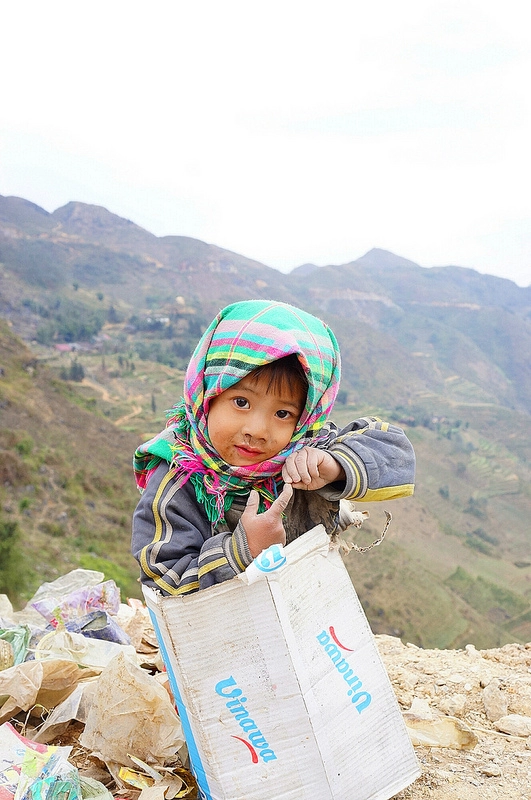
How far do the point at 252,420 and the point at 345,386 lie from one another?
80.5m

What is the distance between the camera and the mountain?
1028 inches

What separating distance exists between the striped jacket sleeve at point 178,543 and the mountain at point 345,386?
51.9ft

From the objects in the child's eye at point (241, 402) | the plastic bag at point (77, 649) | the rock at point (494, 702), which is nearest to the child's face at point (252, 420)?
the child's eye at point (241, 402)

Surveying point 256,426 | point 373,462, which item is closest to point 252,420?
point 256,426

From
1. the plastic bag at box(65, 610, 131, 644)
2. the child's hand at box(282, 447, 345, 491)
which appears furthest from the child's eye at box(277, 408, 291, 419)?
the plastic bag at box(65, 610, 131, 644)

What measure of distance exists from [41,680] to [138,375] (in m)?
55.4

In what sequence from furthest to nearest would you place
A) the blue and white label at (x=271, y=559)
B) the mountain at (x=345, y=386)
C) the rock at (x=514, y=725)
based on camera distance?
the mountain at (x=345, y=386)
the rock at (x=514, y=725)
the blue and white label at (x=271, y=559)

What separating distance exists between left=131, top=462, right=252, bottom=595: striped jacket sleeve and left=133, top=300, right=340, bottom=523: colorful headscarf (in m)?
0.04

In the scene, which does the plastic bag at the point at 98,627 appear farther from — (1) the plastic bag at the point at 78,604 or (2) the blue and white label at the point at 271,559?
(2) the blue and white label at the point at 271,559

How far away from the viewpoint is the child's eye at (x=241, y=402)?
1614 millimetres

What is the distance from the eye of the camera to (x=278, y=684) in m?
1.46

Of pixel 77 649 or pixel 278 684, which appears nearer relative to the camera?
pixel 278 684

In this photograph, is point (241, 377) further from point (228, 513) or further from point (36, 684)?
point (36, 684)

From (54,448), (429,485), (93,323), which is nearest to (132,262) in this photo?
(93,323)
